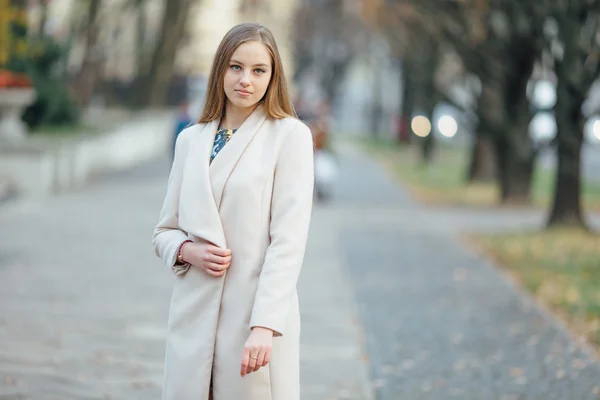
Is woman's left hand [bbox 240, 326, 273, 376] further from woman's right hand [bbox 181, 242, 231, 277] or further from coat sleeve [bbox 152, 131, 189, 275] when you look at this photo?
coat sleeve [bbox 152, 131, 189, 275]

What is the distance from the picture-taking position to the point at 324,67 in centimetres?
6719

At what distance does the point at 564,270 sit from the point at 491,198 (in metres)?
10.5

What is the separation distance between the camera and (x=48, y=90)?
1053 inches

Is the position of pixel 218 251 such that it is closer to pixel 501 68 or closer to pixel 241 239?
pixel 241 239

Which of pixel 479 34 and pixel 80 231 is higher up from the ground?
pixel 479 34

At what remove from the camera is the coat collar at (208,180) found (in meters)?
3.93

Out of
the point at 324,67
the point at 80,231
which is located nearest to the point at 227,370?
the point at 80,231

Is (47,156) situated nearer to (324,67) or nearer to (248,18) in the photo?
(248,18)

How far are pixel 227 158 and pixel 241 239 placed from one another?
0.82ft

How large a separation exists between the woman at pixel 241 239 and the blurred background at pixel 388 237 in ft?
5.61

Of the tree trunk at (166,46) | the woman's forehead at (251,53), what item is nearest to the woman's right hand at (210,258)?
the woman's forehead at (251,53)

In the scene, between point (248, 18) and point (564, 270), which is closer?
point (564, 270)

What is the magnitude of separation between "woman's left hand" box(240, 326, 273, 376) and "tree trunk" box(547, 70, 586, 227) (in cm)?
1221

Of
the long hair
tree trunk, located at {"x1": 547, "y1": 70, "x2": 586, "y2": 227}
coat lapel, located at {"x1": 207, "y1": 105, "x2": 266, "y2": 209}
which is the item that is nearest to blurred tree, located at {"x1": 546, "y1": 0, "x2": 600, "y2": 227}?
tree trunk, located at {"x1": 547, "y1": 70, "x2": 586, "y2": 227}
